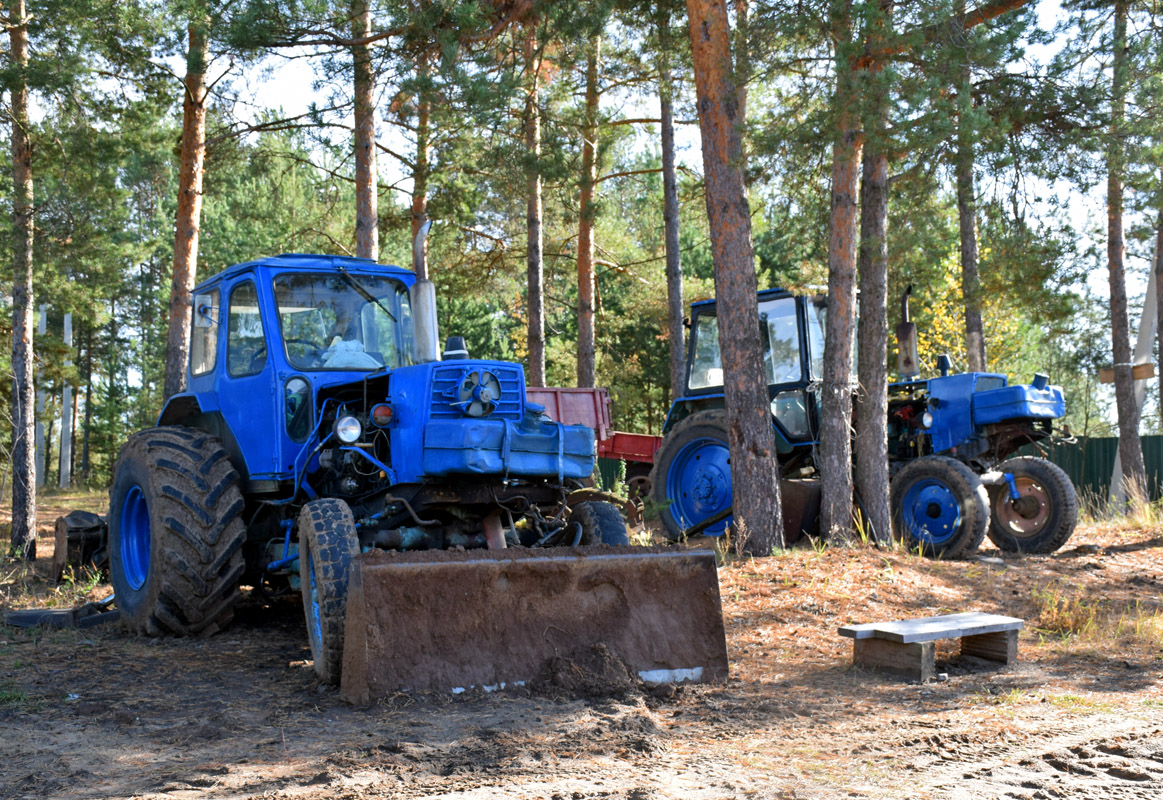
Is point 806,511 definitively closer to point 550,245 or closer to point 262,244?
point 550,245

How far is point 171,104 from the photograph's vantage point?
12133 millimetres

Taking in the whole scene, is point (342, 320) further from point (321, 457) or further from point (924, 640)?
point (924, 640)

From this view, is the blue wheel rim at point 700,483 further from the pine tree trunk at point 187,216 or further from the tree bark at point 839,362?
the pine tree trunk at point 187,216

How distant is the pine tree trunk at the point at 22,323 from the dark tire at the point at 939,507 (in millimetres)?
8985

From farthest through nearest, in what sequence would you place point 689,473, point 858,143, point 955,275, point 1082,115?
point 955,275
point 689,473
point 1082,115
point 858,143

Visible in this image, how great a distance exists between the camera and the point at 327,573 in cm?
488

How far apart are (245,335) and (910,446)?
702 centimetres

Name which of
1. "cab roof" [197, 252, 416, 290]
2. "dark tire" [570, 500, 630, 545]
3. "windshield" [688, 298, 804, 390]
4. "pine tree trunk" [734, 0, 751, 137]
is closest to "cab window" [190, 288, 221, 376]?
"cab roof" [197, 252, 416, 290]

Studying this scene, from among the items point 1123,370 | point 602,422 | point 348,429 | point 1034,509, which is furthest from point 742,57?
point 1123,370

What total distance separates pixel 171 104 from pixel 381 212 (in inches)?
317

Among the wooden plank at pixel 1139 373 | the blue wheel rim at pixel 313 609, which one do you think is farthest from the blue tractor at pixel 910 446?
the blue wheel rim at pixel 313 609

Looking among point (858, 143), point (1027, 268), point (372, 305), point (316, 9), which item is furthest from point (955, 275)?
point (372, 305)

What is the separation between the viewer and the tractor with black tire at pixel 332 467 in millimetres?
5176

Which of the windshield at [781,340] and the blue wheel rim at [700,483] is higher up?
the windshield at [781,340]
